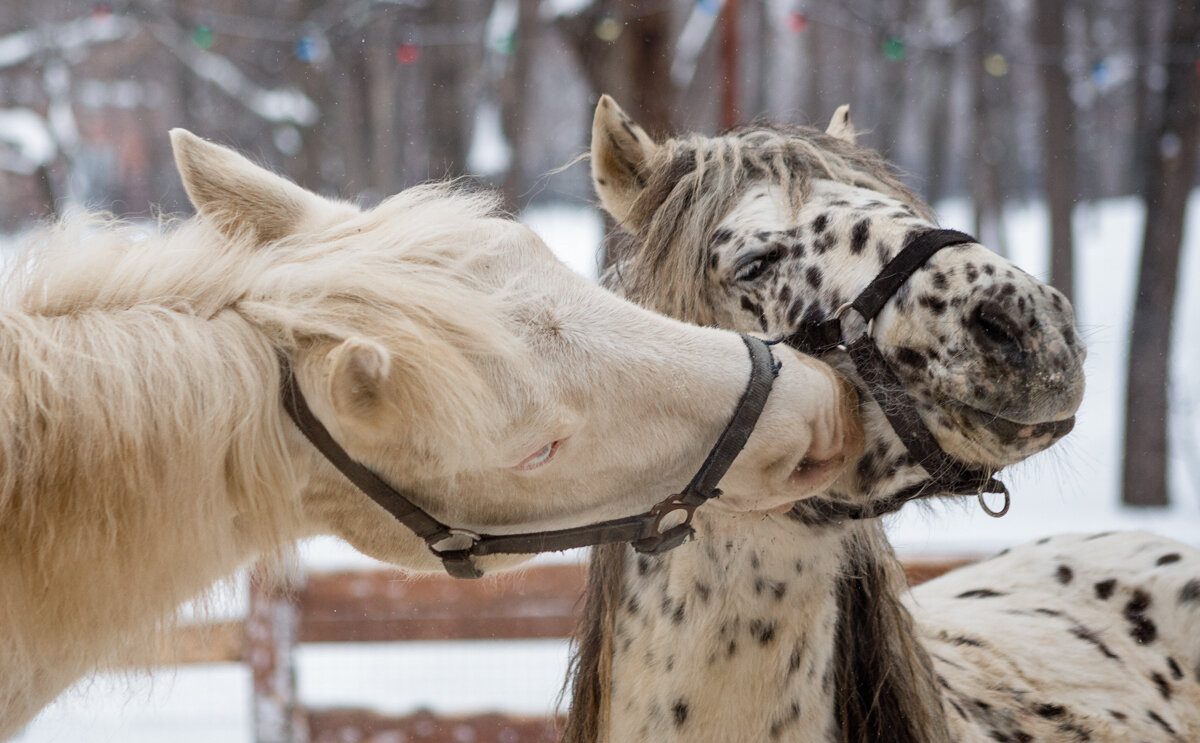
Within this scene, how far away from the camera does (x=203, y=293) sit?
43.5 inches

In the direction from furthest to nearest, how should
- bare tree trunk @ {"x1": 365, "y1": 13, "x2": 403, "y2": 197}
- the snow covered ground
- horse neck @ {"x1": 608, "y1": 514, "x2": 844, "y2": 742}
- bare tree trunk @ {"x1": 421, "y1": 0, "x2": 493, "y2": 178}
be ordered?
1. bare tree trunk @ {"x1": 365, "y1": 13, "x2": 403, "y2": 197}
2. bare tree trunk @ {"x1": 421, "y1": 0, "x2": 493, "y2": 178}
3. the snow covered ground
4. horse neck @ {"x1": 608, "y1": 514, "x2": 844, "y2": 742}

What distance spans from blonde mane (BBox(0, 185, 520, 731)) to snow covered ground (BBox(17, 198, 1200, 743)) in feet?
0.59

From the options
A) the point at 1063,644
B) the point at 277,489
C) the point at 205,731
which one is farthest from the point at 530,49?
the point at 277,489

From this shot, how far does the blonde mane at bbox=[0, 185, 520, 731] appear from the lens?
0.98 metres

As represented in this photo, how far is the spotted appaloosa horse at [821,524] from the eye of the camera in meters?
1.26

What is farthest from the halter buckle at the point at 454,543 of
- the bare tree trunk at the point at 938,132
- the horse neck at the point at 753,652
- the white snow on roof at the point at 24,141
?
the bare tree trunk at the point at 938,132

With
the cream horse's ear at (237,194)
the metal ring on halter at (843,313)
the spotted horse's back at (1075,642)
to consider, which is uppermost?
the cream horse's ear at (237,194)

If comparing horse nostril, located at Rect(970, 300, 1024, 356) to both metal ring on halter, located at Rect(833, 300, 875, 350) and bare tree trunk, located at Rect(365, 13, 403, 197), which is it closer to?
metal ring on halter, located at Rect(833, 300, 875, 350)

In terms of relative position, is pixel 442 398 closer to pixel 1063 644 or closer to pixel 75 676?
pixel 75 676

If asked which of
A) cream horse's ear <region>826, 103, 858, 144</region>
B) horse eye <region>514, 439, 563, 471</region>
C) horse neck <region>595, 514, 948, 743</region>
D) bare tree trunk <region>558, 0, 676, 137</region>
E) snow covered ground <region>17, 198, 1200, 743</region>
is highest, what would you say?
bare tree trunk <region>558, 0, 676, 137</region>

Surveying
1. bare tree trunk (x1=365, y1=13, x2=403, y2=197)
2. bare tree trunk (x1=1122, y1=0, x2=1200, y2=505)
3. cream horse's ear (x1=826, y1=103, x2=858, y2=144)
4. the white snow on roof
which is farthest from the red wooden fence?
the white snow on roof

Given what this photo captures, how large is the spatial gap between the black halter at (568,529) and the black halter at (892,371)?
0.18 m

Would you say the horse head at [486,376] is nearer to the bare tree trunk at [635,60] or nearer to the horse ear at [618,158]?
the horse ear at [618,158]

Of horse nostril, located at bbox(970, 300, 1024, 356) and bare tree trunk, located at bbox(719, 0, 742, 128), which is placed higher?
bare tree trunk, located at bbox(719, 0, 742, 128)
